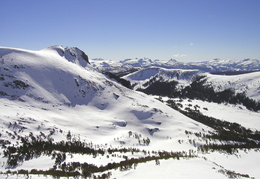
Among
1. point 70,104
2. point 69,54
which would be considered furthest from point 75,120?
point 69,54

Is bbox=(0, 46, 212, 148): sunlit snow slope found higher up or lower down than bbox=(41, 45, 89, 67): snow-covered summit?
lower down

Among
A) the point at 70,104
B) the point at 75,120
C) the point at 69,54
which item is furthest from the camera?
Answer: the point at 69,54

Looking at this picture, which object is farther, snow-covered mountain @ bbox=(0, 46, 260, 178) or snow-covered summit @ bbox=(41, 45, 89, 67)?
snow-covered summit @ bbox=(41, 45, 89, 67)

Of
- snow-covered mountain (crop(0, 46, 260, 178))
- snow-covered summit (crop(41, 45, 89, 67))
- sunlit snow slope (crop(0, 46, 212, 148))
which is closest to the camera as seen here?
snow-covered mountain (crop(0, 46, 260, 178))

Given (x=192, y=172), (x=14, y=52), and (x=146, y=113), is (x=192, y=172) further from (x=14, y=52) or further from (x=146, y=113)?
(x=14, y=52)

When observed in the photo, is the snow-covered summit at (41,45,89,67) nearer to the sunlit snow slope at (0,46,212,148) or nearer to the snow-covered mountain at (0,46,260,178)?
the sunlit snow slope at (0,46,212,148)

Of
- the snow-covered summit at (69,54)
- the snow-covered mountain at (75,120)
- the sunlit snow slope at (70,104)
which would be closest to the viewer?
the snow-covered mountain at (75,120)

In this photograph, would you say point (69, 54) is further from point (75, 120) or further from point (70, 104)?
point (75, 120)

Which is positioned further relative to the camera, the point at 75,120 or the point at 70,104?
the point at 70,104

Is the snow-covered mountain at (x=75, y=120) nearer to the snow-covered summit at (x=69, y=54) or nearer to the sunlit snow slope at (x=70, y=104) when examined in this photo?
the sunlit snow slope at (x=70, y=104)

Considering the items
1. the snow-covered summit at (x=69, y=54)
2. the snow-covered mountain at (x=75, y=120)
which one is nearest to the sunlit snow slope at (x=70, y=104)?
the snow-covered mountain at (x=75, y=120)

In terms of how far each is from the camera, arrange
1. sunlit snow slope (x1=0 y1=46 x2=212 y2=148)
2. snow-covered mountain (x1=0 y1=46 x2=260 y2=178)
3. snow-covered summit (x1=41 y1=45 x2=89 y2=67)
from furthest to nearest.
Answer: snow-covered summit (x1=41 y1=45 x2=89 y2=67) < sunlit snow slope (x1=0 y1=46 x2=212 y2=148) < snow-covered mountain (x1=0 y1=46 x2=260 y2=178)

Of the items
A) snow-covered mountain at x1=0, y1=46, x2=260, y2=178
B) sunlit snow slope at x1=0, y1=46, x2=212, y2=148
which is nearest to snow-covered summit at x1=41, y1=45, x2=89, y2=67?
sunlit snow slope at x1=0, y1=46, x2=212, y2=148
